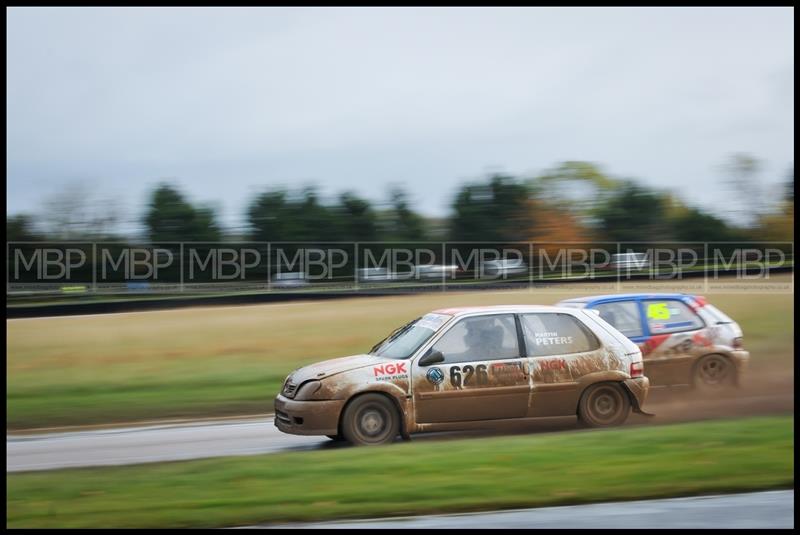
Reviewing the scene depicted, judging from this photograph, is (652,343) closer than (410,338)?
No

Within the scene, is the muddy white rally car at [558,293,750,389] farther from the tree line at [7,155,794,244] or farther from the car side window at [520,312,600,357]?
the tree line at [7,155,794,244]

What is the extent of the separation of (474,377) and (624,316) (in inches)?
139

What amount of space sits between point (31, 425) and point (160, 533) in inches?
281

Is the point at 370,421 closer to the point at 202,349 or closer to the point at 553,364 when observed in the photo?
the point at 553,364

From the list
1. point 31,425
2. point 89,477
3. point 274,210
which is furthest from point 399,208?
point 89,477

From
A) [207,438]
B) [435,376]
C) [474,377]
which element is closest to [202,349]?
[207,438]

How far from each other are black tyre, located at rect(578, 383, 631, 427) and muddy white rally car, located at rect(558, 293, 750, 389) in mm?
1856

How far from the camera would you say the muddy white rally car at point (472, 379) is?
30.9 ft

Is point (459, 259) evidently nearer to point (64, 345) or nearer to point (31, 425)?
point (64, 345)

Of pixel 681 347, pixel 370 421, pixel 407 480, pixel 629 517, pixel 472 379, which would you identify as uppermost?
pixel 681 347

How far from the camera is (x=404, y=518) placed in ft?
22.3

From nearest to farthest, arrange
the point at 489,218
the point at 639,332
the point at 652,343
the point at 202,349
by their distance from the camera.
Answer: the point at 652,343, the point at 639,332, the point at 202,349, the point at 489,218

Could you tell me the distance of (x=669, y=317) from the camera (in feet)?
40.3

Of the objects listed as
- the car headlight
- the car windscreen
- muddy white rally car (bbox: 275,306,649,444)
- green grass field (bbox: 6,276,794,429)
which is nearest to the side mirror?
muddy white rally car (bbox: 275,306,649,444)
